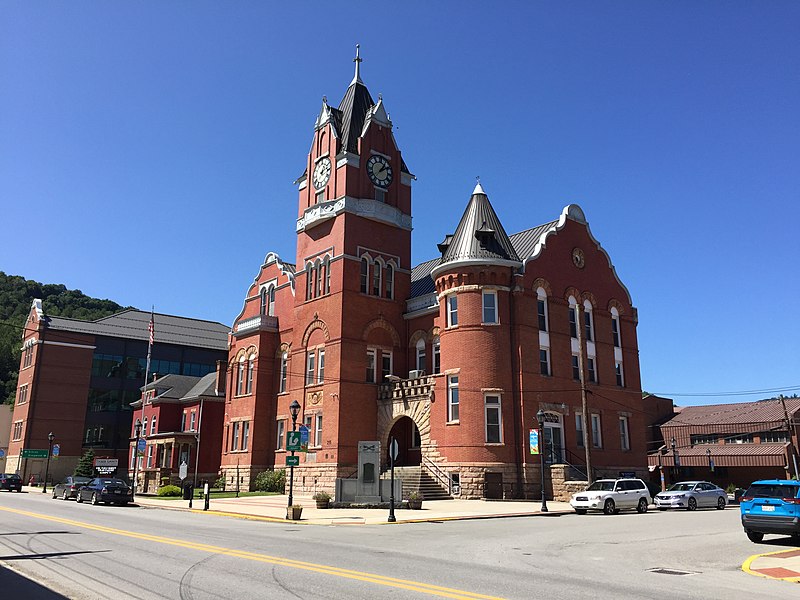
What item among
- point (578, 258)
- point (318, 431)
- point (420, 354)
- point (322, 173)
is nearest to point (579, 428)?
point (420, 354)

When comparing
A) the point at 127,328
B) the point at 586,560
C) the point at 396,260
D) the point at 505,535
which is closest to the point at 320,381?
the point at 396,260

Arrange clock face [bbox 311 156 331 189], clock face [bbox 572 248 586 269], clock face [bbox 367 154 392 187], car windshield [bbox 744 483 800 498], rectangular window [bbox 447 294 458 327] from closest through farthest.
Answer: car windshield [bbox 744 483 800 498] < rectangular window [bbox 447 294 458 327] < clock face [bbox 572 248 586 269] < clock face [bbox 367 154 392 187] < clock face [bbox 311 156 331 189]

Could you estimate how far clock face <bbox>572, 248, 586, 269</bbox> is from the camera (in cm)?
4422

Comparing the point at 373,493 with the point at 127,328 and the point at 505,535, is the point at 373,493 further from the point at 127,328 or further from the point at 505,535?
the point at 127,328

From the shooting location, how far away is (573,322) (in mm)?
43312

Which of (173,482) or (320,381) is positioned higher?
(320,381)

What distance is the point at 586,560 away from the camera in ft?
46.7

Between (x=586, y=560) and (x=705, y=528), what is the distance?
34.7 feet

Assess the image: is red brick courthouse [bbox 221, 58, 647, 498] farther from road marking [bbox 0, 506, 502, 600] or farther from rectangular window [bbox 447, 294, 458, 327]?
road marking [bbox 0, 506, 502, 600]

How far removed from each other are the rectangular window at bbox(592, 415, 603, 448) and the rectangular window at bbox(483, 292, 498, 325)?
1025cm

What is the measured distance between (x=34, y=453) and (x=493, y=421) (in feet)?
182

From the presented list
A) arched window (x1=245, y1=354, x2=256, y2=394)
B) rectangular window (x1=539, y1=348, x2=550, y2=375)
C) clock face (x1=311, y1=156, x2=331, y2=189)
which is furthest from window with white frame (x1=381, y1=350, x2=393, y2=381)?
clock face (x1=311, y1=156, x2=331, y2=189)

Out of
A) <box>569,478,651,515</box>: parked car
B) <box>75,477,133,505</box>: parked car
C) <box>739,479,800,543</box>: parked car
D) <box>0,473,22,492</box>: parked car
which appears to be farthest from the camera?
<box>0,473,22,492</box>: parked car

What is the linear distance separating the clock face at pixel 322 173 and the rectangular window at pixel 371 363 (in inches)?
490
